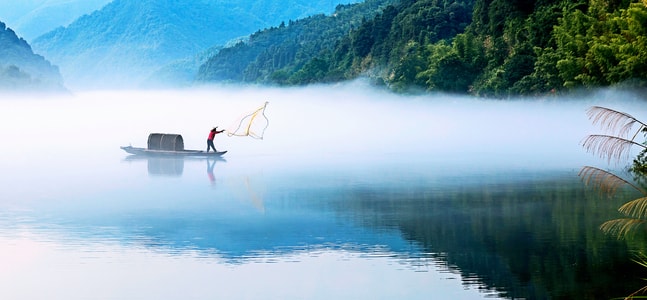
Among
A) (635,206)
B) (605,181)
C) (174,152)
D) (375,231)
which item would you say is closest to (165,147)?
(174,152)

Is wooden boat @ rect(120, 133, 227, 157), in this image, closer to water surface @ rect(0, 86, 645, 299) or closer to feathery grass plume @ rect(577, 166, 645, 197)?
water surface @ rect(0, 86, 645, 299)

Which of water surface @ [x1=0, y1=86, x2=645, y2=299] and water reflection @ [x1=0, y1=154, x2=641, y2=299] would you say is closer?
water surface @ [x1=0, y1=86, x2=645, y2=299]

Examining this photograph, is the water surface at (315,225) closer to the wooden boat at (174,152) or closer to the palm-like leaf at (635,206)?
the wooden boat at (174,152)

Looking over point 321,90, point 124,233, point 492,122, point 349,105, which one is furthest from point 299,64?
point 124,233

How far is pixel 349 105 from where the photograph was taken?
360ft

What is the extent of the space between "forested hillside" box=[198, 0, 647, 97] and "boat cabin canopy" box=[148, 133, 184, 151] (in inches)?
778

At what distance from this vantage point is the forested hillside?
Result: 53250mm

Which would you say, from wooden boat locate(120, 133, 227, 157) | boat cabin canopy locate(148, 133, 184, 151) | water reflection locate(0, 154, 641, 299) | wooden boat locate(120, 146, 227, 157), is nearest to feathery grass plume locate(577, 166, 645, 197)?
water reflection locate(0, 154, 641, 299)

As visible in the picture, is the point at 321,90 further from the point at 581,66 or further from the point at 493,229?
the point at 493,229

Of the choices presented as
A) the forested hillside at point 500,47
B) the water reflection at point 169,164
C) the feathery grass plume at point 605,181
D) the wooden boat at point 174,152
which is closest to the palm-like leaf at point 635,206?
the feathery grass plume at point 605,181

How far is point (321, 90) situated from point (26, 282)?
119004 millimetres

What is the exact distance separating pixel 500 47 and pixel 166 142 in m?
37.2

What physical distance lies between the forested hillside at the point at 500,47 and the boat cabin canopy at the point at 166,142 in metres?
19.8

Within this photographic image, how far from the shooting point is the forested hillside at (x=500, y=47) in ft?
175
